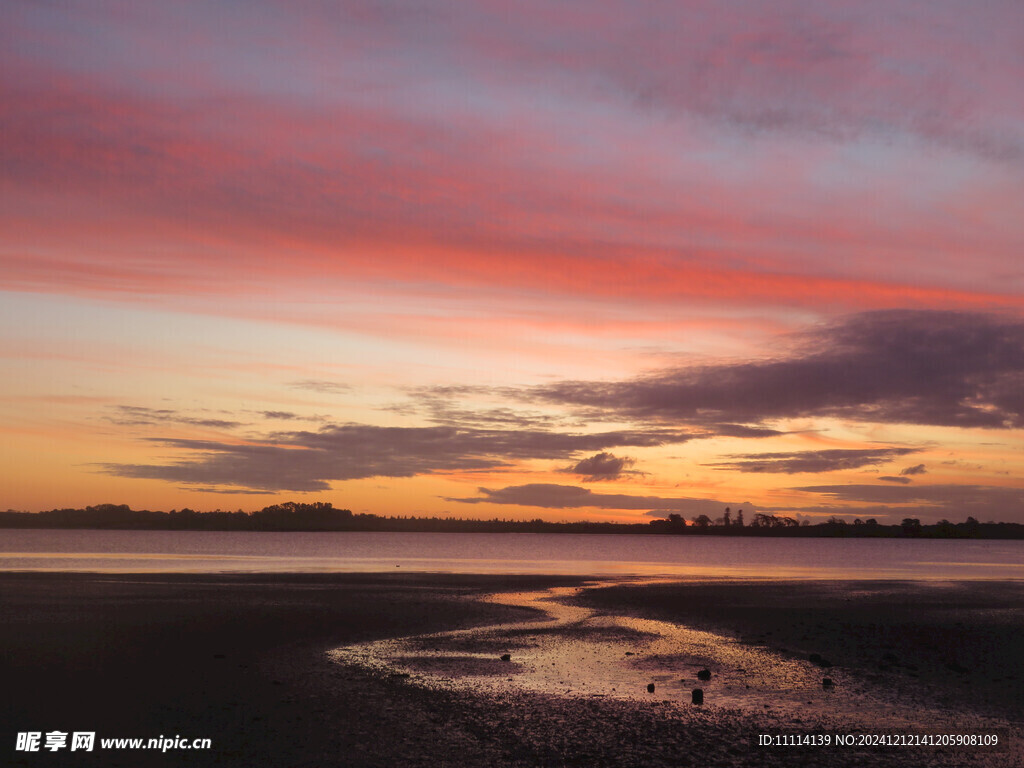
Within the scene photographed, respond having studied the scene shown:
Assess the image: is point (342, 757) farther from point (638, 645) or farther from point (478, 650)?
point (638, 645)

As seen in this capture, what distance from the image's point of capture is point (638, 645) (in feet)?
97.6

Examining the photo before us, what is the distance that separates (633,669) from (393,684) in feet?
25.1

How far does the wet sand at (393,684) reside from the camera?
16.2 metres

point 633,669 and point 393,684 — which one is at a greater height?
point 393,684

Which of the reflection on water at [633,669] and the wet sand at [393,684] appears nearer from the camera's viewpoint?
the wet sand at [393,684]

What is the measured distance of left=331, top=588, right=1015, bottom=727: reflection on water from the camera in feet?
67.5

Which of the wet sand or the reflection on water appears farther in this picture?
the reflection on water

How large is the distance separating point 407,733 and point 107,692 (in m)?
8.61

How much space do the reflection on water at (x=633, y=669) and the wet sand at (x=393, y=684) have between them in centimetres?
30

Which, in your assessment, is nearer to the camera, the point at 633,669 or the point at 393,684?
the point at 393,684

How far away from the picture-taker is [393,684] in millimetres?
22078

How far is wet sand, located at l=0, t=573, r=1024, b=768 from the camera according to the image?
53.2ft

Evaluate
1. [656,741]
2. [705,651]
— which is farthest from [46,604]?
[656,741]

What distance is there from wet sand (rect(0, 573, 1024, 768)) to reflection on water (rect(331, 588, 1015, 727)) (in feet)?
1.00
